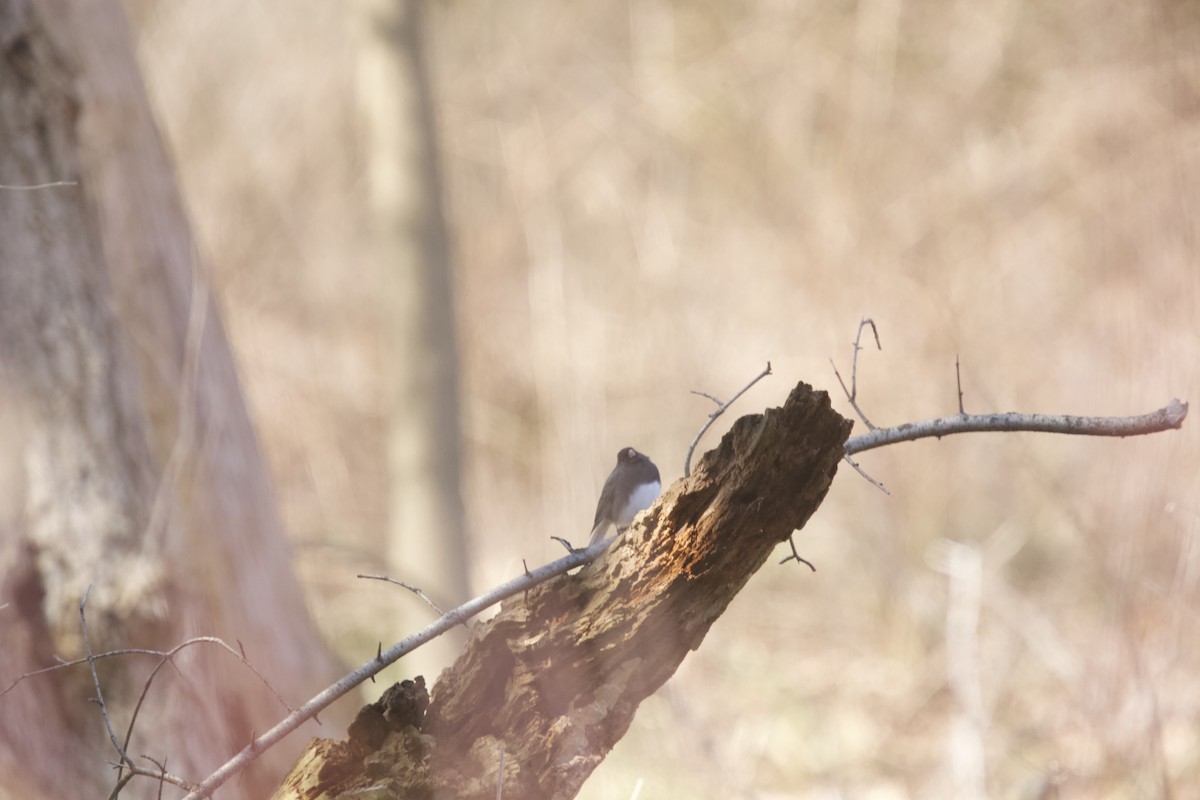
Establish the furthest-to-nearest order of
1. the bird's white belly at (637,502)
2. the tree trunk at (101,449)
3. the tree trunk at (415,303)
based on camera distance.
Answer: the tree trunk at (415,303) → the tree trunk at (101,449) → the bird's white belly at (637,502)

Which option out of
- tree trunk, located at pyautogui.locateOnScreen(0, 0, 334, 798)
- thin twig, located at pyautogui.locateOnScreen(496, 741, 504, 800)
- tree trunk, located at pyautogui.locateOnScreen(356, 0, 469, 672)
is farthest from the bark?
tree trunk, located at pyautogui.locateOnScreen(356, 0, 469, 672)

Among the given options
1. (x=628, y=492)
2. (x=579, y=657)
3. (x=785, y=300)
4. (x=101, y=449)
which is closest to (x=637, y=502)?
(x=628, y=492)

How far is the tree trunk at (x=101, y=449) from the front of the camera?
300cm

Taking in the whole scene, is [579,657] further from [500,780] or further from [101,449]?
[101,449]

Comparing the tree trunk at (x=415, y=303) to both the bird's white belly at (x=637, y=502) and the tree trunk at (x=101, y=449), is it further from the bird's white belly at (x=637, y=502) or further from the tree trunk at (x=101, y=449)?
the bird's white belly at (x=637, y=502)

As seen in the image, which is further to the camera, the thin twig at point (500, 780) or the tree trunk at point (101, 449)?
the tree trunk at point (101, 449)

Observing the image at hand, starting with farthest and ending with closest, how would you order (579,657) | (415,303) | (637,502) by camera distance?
(415,303), (637,502), (579,657)

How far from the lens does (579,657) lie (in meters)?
1.98

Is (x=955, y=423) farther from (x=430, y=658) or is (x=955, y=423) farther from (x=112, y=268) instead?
(x=430, y=658)

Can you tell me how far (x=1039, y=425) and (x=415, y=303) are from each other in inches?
159

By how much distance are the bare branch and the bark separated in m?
0.12

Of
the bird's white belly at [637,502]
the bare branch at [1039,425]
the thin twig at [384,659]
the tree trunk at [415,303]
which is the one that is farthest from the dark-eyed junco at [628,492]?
the tree trunk at [415,303]

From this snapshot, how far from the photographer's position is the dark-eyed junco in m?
2.41

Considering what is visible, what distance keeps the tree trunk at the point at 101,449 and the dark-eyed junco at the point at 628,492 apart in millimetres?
1415
